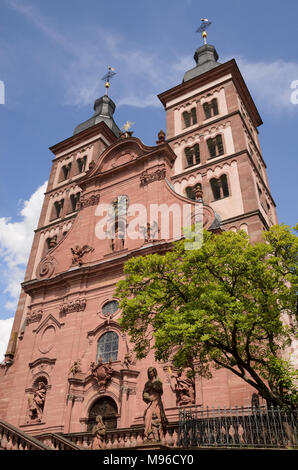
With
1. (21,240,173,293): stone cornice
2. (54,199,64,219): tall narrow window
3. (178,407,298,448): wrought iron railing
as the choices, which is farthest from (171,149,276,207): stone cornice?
(178,407,298,448): wrought iron railing

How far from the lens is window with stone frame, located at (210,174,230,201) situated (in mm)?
25391

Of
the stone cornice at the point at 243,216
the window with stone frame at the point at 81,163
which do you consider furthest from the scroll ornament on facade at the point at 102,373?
the window with stone frame at the point at 81,163

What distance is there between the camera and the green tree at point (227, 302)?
1191cm

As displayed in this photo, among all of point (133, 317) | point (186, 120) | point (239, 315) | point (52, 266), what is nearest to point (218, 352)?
point (239, 315)

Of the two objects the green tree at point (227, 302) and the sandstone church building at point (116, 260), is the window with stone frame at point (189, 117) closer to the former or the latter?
the sandstone church building at point (116, 260)

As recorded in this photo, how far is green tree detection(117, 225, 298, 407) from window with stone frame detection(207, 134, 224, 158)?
1530 centimetres

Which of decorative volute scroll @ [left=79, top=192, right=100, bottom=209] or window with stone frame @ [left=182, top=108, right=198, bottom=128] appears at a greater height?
window with stone frame @ [left=182, top=108, right=198, bottom=128]

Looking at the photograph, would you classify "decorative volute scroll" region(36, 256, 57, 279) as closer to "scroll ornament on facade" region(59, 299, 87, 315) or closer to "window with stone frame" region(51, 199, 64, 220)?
"scroll ornament on facade" region(59, 299, 87, 315)

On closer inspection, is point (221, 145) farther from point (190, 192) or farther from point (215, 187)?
point (190, 192)

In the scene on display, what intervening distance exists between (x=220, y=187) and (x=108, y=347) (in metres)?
12.3

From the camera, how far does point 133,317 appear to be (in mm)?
13852

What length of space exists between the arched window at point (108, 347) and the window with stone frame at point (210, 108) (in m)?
19.0

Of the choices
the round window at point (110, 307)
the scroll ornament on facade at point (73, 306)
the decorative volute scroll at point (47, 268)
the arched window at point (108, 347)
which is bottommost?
the arched window at point (108, 347)

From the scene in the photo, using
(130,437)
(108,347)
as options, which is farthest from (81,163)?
(130,437)
